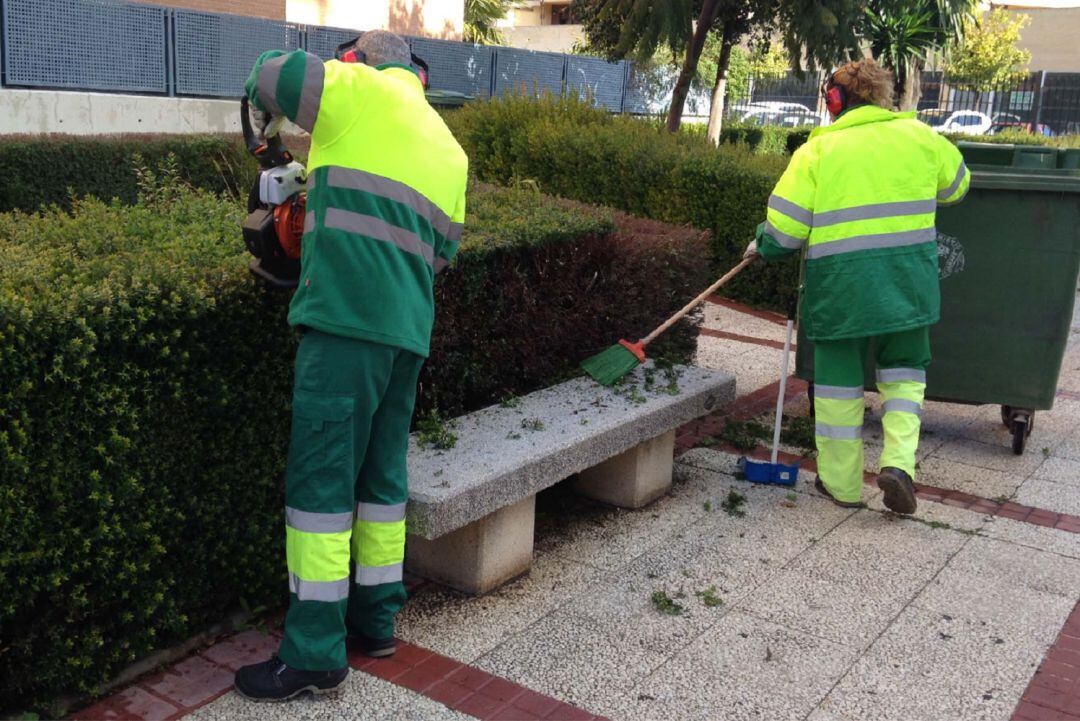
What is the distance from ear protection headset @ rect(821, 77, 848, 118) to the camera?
490cm

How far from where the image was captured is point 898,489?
470 cm

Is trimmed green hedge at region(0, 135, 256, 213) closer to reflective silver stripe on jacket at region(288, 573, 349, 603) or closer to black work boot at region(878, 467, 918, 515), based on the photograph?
black work boot at region(878, 467, 918, 515)

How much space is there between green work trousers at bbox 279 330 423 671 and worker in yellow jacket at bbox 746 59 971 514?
2.18 meters

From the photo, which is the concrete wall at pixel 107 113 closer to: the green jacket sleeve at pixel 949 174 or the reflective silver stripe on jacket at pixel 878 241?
the reflective silver stripe on jacket at pixel 878 241

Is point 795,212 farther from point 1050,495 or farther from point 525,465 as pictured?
point 1050,495

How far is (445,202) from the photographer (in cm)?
337

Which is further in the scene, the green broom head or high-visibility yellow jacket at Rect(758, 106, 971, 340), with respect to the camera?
the green broom head

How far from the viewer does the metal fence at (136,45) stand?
48.5 feet

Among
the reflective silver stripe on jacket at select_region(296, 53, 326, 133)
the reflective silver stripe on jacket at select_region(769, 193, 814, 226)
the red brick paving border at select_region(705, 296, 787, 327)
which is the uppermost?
the reflective silver stripe on jacket at select_region(296, 53, 326, 133)

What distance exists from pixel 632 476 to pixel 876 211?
4.96 ft

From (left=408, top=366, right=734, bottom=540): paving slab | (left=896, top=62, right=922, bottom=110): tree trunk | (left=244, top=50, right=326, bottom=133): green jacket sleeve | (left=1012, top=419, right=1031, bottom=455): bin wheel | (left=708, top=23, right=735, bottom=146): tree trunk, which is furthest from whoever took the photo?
(left=896, top=62, right=922, bottom=110): tree trunk

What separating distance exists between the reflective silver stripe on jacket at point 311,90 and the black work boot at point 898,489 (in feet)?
9.46

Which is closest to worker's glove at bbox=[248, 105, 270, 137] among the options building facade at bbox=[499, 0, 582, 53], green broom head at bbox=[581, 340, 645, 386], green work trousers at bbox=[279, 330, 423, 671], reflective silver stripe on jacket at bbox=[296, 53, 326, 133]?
reflective silver stripe on jacket at bbox=[296, 53, 326, 133]

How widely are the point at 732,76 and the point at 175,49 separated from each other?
64.8 ft
